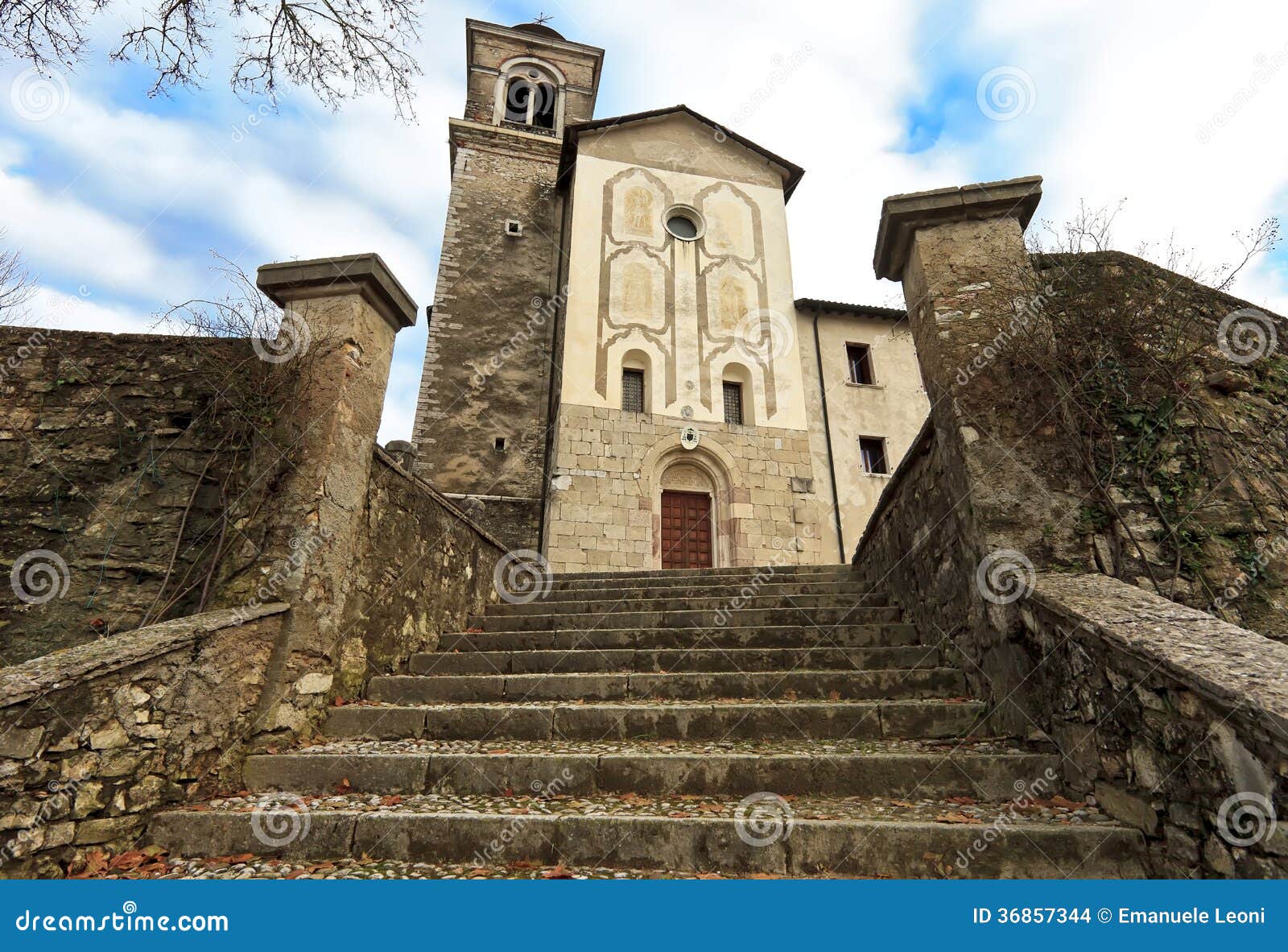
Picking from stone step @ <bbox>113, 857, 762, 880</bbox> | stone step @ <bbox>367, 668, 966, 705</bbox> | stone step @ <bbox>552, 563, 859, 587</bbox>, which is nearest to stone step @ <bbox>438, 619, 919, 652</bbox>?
stone step @ <bbox>367, 668, 966, 705</bbox>

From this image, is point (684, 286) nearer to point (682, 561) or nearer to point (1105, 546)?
point (682, 561)

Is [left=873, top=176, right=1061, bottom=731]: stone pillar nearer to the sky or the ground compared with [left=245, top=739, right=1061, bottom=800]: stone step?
nearer to the sky

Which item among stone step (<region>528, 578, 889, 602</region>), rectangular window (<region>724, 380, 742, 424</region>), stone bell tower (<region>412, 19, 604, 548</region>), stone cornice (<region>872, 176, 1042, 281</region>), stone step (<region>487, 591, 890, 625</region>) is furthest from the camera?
rectangular window (<region>724, 380, 742, 424</region>)

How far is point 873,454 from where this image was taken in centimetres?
1417

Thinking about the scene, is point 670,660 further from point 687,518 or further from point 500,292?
point 500,292

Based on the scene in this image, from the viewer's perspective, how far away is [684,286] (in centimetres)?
1297

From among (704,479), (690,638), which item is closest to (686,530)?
(704,479)

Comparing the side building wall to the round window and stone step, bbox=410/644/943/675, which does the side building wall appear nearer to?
the round window

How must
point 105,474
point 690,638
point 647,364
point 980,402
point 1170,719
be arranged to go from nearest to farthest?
point 1170,719 → point 980,402 → point 105,474 → point 690,638 → point 647,364

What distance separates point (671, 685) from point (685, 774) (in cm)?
101

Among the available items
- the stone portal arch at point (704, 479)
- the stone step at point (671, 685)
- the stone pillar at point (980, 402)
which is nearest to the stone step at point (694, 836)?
the stone pillar at point (980, 402)

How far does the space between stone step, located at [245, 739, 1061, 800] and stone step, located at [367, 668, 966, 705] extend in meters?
0.58

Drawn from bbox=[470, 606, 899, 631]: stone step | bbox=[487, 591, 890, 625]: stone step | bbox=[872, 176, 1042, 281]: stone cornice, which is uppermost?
bbox=[872, 176, 1042, 281]: stone cornice

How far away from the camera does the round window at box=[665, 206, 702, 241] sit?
13.7m
